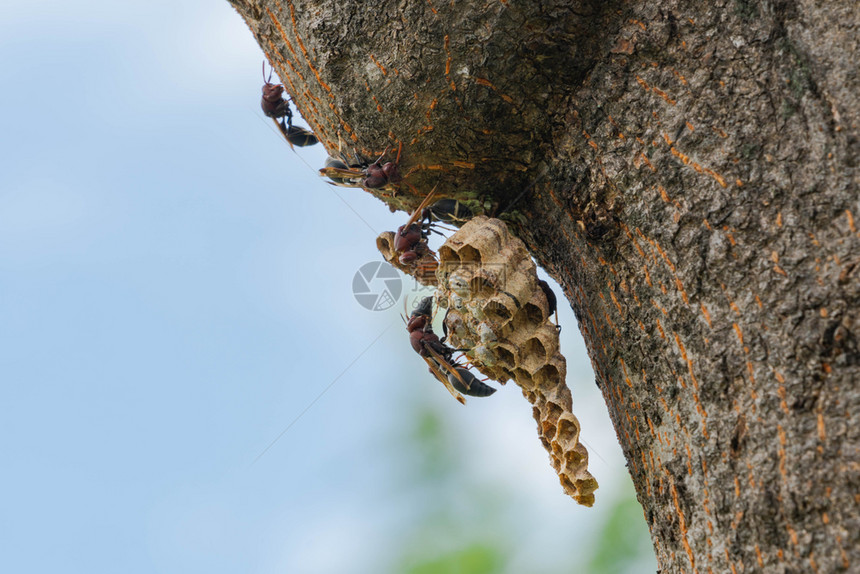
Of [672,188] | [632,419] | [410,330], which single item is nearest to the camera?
[672,188]

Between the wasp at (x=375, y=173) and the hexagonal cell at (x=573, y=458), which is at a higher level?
the wasp at (x=375, y=173)

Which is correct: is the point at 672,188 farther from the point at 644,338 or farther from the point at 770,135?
the point at 644,338

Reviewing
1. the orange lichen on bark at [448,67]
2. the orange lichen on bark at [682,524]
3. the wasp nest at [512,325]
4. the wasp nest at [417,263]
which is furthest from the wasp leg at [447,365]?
the orange lichen on bark at [682,524]

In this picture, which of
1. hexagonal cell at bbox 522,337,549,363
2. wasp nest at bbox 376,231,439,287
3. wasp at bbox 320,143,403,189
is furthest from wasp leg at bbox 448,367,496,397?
wasp at bbox 320,143,403,189

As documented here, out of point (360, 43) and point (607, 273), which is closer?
point (607, 273)

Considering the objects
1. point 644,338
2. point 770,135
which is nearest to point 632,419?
point 644,338

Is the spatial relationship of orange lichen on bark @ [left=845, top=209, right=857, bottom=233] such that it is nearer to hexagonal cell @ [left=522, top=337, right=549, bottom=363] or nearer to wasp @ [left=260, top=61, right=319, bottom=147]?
hexagonal cell @ [left=522, top=337, right=549, bottom=363]

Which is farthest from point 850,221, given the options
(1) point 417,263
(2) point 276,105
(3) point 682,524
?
(2) point 276,105

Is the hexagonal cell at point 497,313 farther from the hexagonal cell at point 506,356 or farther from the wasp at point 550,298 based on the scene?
the wasp at point 550,298
